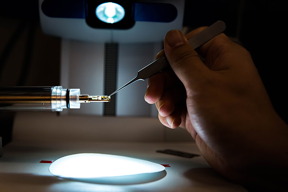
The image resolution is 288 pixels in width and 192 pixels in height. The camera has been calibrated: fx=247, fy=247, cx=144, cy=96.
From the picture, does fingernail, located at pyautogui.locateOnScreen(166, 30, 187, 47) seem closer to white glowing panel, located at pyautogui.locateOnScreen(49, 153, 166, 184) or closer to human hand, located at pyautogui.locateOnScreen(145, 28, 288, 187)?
human hand, located at pyautogui.locateOnScreen(145, 28, 288, 187)

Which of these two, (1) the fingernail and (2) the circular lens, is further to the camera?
(2) the circular lens

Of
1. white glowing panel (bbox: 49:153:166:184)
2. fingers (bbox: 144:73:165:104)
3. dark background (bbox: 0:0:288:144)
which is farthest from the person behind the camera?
dark background (bbox: 0:0:288:144)

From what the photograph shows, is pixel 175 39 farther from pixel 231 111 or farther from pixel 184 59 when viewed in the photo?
pixel 231 111

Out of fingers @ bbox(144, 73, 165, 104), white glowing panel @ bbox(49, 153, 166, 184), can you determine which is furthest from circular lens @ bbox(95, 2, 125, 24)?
white glowing panel @ bbox(49, 153, 166, 184)

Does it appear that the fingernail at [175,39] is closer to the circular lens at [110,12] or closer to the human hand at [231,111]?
the human hand at [231,111]

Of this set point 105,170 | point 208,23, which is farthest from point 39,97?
point 208,23

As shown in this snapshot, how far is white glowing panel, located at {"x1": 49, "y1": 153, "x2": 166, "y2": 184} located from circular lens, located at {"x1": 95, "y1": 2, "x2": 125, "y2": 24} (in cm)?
30

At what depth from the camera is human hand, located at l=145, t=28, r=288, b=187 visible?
1.19 feet

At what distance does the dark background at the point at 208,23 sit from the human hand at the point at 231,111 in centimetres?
35

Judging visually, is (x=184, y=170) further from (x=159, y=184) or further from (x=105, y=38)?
→ (x=105, y=38)

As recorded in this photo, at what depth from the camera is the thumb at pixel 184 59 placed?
39 centimetres

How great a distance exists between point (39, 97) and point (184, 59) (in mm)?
258

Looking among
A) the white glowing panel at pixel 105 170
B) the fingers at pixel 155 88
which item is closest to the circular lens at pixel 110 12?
the fingers at pixel 155 88

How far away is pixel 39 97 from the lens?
431 mm
